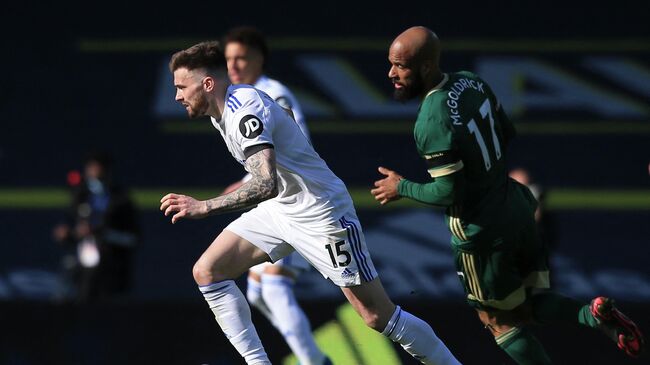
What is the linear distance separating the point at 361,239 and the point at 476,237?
55cm

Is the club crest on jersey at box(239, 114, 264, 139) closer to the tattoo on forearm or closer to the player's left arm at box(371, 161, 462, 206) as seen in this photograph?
the tattoo on forearm

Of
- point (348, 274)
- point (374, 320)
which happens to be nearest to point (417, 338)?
point (374, 320)

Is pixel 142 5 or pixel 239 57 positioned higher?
pixel 142 5

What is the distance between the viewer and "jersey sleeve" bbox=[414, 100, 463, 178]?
19.7ft

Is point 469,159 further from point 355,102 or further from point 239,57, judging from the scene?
point 355,102

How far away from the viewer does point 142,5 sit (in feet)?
47.3

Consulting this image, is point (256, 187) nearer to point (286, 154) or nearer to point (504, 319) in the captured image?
point (286, 154)

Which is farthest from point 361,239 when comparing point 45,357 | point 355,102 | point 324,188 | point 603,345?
point 355,102

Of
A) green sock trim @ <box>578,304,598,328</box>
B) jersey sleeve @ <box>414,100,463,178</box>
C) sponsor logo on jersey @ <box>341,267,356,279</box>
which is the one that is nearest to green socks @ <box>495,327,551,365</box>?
green sock trim @ <box>578,304,598,328</box>

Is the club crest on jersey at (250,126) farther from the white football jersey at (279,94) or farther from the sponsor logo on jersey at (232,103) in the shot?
the white football jersey at (279,94)

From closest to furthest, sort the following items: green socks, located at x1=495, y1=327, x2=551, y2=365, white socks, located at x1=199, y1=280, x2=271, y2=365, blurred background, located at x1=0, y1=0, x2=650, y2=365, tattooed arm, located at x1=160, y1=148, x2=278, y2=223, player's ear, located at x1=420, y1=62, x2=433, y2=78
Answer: tattooed arm, located at x1=160, y1=148, x2=278, y2=223 < player's ear, located at x1=420, y1=62, x2=433, y2=78 < white socks, located at x1=199, y1=280, x2=271, y2=365 < green socks, located at x1=495, y1=327, x2=551, y2=365 < blurred background, located at x1=0, y1=0, x2=650, y2=365

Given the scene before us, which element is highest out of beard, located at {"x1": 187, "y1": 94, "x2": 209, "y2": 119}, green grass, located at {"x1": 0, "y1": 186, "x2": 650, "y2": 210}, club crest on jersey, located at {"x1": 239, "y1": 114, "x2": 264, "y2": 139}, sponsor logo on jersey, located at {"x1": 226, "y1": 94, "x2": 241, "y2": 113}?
beard, located at {"x1": 187, "y1": 94, "x2": 209, "y2": 119}

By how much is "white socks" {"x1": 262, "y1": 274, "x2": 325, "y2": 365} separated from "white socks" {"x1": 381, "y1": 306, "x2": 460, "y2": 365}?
4.27ft

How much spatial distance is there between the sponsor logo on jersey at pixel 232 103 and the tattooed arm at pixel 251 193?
0.89 feet
